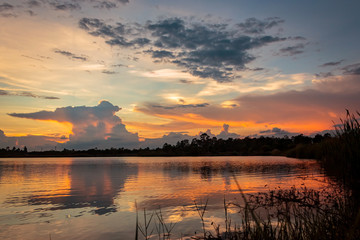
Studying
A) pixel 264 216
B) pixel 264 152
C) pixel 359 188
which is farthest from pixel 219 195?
pixel 264 152

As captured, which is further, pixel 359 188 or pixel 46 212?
pixel 46 212

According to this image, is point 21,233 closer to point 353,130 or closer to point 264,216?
point 264,216

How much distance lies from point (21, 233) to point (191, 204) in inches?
388

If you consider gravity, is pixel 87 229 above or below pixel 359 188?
below

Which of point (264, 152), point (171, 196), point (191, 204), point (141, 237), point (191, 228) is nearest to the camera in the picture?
point (141, 237)

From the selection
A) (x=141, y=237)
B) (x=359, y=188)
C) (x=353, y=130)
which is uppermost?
(x=353, y=130)

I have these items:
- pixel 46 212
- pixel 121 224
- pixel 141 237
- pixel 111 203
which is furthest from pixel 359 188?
pixel 46 212

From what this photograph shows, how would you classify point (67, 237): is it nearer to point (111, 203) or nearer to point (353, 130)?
point (111, 203)

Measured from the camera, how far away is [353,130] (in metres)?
12.6

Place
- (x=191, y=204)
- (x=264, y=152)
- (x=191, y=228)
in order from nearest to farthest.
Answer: (x=191, y=228)
(x=191, y=204)
(x=264, y=152)

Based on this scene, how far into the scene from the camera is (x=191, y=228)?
42.7ft

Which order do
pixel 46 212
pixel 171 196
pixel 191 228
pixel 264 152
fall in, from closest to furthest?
pixel 191 228
pixel 46 212
pixel 171 196
pixel 264 152

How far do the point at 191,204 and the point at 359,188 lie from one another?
9784mm

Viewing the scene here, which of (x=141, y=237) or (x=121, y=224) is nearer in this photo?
(x=141, y=237)
